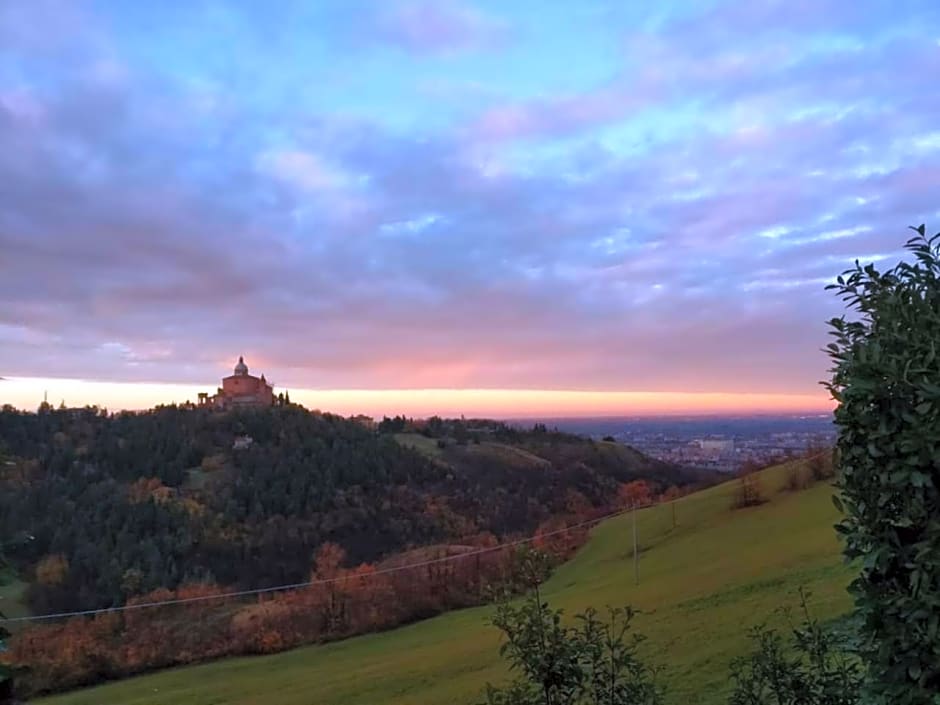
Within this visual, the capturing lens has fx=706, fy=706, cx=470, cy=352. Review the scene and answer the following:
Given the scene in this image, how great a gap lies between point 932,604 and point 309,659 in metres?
16.9

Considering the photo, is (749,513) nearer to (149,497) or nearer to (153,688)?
(153,688)

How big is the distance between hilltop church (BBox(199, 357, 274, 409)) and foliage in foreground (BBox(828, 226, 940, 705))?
68.5 metres

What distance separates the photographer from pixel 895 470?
1.75 metres

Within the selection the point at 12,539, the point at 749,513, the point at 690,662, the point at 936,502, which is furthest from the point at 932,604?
the point at 749,513

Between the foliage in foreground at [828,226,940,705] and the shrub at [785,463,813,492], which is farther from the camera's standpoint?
the shrub at [785,463,813,492]

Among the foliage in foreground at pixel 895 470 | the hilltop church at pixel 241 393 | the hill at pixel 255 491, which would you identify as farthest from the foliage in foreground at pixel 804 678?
the hilltop church at pixel 241 393

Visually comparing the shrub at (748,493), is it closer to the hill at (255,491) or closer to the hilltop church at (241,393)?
the hill at (255,491)

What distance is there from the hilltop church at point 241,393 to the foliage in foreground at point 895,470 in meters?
68.5

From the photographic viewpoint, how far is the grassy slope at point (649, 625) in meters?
8.66

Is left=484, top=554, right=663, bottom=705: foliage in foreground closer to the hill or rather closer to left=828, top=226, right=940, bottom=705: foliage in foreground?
left=828, top=226, right=940, bottom=705: foliage in foreground

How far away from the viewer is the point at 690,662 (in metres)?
7.47

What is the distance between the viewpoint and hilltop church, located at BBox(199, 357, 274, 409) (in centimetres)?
6822

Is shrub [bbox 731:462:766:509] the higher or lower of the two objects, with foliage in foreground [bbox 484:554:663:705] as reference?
lower

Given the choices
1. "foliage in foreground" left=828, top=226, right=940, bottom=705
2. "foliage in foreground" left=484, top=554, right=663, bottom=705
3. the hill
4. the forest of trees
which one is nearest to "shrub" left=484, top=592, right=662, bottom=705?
"foliage in foreground" left=484, top=554, right=663, bottom=705
